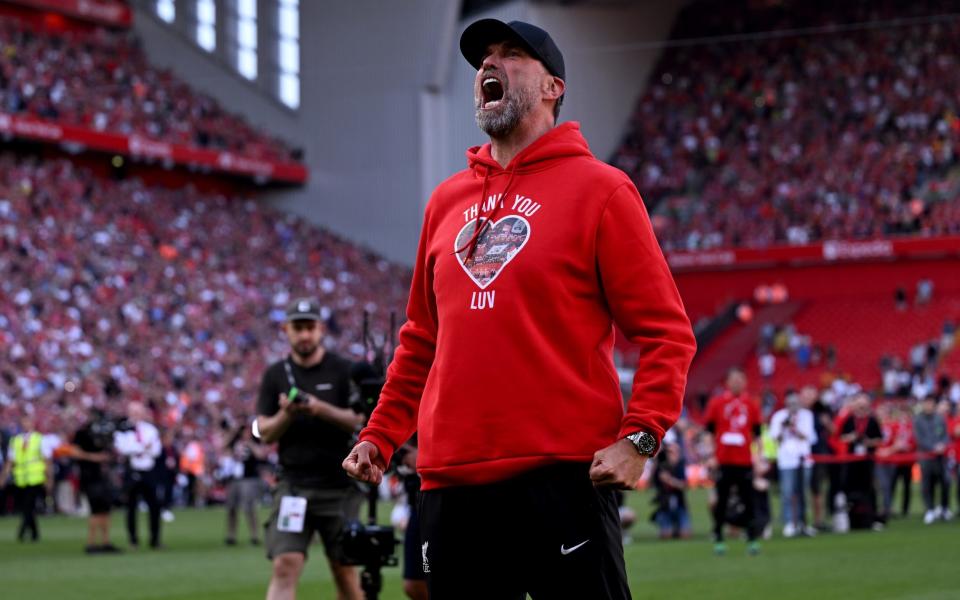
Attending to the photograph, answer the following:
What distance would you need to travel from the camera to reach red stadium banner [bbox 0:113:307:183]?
41.6 metres

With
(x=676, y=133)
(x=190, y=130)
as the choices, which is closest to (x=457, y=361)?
(x=190, y=130)

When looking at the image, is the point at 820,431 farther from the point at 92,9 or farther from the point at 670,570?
the point at 92,9

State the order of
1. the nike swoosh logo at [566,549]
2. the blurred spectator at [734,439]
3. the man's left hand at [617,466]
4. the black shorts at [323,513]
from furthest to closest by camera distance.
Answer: the blurred spectator at [734,439]
the black shorts at [323,513]
the nike swoosh logo at [566,549]
the man's left hand at [617,466]

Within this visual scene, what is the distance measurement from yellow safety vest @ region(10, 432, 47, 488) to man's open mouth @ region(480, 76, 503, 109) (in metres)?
19.8

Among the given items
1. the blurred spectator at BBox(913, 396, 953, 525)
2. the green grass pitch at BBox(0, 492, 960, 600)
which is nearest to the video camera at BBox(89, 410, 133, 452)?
the green grass pitch at BBox(0, 492, 960, 600)

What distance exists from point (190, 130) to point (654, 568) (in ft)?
114

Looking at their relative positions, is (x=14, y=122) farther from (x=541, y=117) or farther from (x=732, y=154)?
(x=541, y=117)

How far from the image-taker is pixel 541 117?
4578mm

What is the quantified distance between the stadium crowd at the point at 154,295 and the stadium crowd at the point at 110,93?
5.41 feet

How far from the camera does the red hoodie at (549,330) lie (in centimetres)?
421

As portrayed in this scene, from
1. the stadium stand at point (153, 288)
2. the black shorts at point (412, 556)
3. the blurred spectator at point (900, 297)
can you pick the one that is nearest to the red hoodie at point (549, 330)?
the black shorts at point (412, 556)

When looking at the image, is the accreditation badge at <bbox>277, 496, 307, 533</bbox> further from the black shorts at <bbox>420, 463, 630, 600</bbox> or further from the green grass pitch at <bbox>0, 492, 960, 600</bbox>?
the black shorts at <bbox>420, 463, 630, 600</bbox>

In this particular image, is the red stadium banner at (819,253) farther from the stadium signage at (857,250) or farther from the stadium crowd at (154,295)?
the stadium crowd at (154,295)

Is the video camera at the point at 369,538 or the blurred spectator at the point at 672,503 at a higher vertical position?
the video camera at the point at 369,538
